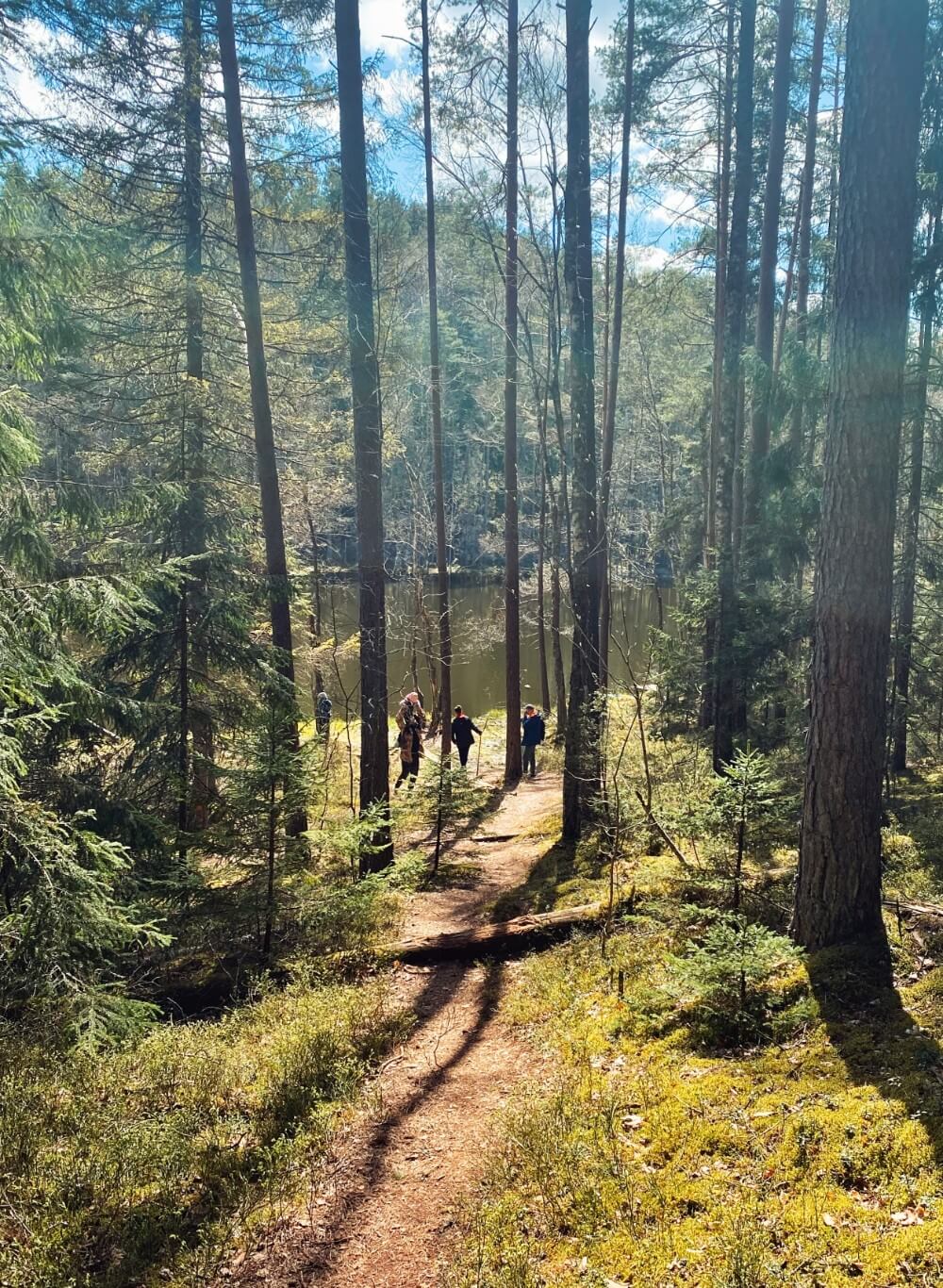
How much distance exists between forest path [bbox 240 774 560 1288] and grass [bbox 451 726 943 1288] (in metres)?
0.25

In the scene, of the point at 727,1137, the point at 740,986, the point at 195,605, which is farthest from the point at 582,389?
the point at 727,1137

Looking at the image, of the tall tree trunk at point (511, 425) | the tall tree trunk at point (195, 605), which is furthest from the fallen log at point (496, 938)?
the tall tree trunk at point (511, 425)

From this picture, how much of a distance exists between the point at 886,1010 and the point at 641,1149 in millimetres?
1659

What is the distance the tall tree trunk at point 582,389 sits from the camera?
8773 mm

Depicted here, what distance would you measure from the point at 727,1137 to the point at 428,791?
5555 mm

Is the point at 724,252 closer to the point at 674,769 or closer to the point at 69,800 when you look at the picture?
the point at 674,769

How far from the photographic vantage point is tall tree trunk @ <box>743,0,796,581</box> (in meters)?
10.7

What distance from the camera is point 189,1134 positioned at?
4.09m

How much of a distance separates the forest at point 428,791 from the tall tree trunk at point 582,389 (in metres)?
0.07

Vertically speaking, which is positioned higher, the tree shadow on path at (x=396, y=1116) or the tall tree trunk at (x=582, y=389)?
the tall tree trunk at (x=582, y=389)

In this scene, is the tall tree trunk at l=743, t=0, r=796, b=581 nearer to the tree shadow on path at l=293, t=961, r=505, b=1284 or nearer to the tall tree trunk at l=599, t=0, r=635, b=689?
the tall tree trunk at l=599, t=0, r=635, b=689

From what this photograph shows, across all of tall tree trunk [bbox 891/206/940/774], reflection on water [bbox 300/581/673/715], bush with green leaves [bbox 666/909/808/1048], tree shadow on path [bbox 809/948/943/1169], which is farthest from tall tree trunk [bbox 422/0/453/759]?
tree shadow on path [bbox 809/948/943/1169]

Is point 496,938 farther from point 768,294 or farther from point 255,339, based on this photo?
point 768,294

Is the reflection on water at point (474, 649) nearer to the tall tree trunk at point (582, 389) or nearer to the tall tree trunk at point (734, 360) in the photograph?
the tall tree trunk at point (734, 360)
